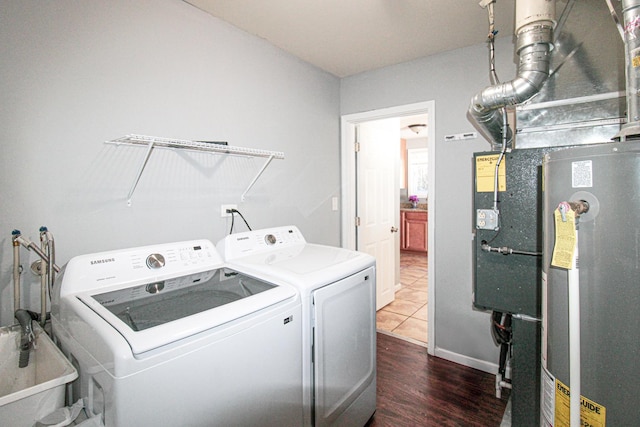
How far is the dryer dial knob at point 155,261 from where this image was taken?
4.77 feet

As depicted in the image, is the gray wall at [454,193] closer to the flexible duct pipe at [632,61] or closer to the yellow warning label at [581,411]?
the flexible duct pipe at [632,61]

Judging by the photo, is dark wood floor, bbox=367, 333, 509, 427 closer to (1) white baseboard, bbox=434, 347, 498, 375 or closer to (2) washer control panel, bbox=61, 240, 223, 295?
(1) white baseboard, bbox=434, 347, 498, 375

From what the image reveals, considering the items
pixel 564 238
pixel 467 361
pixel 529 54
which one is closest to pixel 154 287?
pixel 564 238

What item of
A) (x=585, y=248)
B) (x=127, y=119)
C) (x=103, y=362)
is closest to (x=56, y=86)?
(x=127, y=119)

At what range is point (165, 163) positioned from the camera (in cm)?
172

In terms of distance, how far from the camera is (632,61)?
1.04 metres

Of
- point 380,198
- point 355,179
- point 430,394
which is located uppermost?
point 355,179

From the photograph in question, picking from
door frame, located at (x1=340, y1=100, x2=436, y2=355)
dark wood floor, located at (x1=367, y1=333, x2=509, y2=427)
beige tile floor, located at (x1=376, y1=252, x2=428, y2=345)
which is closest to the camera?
dark wood floor, located at (x1=367, y1=333, x2=509, y2=427)

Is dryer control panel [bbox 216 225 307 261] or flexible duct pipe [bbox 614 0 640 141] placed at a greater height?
A: flexible duct pipe [bbox 614 0 640 141]

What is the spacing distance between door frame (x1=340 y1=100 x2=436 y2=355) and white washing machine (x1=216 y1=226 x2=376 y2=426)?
995 mm

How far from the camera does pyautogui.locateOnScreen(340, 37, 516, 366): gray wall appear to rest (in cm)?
234

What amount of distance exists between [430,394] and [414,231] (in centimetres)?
452

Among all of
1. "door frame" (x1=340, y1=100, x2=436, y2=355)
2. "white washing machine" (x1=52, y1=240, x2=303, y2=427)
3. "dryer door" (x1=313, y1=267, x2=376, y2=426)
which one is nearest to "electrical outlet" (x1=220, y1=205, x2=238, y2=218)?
"white washing machine" (x1=52, y1=240, x2=303, y2=427)

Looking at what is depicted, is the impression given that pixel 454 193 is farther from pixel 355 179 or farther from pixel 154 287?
pixel 154 287
